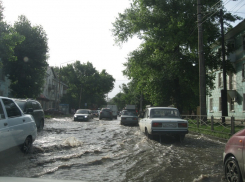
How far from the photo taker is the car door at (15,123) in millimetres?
6398

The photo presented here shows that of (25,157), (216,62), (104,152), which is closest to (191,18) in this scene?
(216,62)

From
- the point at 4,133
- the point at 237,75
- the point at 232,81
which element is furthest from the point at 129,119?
Result: the point at 4,133

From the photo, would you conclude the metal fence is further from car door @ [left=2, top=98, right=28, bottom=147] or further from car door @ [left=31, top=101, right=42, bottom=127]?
car door @ [left=31, top=101, right=42, bottom=127]

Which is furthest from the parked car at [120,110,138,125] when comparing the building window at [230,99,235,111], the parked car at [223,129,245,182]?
the parked car at [223,129,245,182]

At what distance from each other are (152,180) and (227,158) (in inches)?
59.1

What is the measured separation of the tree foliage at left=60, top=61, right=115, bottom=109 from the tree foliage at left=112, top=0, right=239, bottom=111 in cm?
5022

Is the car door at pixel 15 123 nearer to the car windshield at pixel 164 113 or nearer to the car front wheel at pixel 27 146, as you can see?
the car front wheel at pixel 27 146

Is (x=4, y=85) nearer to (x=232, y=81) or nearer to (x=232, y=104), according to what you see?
(x=232, y=81)

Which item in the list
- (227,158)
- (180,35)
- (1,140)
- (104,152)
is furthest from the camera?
(180,35)

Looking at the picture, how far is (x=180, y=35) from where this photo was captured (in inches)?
812

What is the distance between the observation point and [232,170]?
473cm

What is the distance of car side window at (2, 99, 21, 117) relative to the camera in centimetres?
649

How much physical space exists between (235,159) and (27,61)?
29.2 metres

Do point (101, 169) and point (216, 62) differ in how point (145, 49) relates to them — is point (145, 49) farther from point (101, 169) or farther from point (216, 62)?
point (101, 169)
